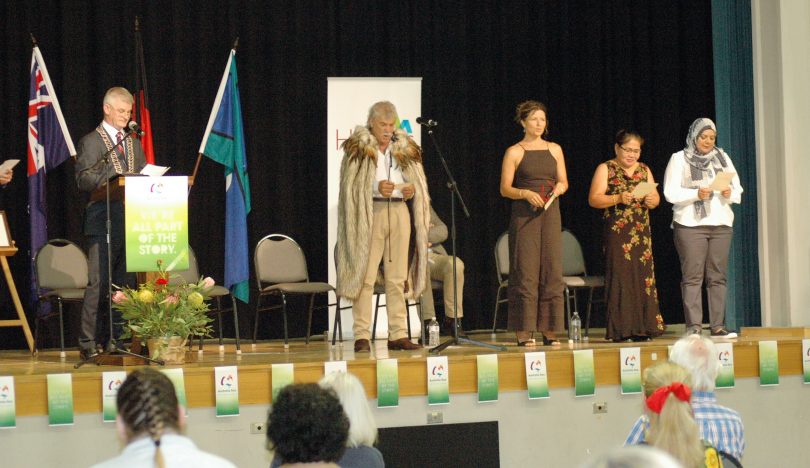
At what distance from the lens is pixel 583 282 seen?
755 cm

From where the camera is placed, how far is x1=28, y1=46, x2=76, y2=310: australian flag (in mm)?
7535

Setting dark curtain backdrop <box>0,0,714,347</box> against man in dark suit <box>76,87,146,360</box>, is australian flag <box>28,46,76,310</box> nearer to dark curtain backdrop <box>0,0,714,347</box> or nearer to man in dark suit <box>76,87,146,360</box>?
dark curtain backdrop <box>0,0,714,347</box>

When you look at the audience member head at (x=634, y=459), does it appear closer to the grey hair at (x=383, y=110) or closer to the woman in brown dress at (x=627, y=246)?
the grey hair at (x=383, y=110)

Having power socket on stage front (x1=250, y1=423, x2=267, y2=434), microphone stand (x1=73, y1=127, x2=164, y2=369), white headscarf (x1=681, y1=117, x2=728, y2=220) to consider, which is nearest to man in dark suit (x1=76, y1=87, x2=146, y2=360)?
microphone stand (x1=73, y1=127, x2=164, y2=369)

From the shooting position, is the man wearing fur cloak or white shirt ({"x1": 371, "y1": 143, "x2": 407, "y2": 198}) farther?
white shirt ({"x1": 371, "y1": 143, "x2": 407, "y2": 198})

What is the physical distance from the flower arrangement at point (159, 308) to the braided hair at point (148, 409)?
3144 millimetres

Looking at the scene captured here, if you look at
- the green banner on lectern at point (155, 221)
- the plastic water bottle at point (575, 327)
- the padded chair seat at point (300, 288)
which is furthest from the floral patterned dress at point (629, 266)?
the green banner on lectern at point (155, 221)

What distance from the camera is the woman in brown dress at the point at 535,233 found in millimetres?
6207

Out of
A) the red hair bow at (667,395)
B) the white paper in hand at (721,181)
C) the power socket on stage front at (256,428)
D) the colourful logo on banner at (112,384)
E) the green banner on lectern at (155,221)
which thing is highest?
the white paper in hand at (721,181)

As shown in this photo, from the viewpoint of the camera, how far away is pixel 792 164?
7.18 metres

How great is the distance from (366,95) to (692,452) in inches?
215

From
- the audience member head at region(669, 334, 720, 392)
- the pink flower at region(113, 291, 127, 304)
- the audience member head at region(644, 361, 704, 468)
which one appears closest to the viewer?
the audience member head at region(644, 361, 704, 468)

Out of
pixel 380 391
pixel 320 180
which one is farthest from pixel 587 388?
pixel 320 180

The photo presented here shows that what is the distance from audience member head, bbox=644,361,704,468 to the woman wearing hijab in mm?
3683
